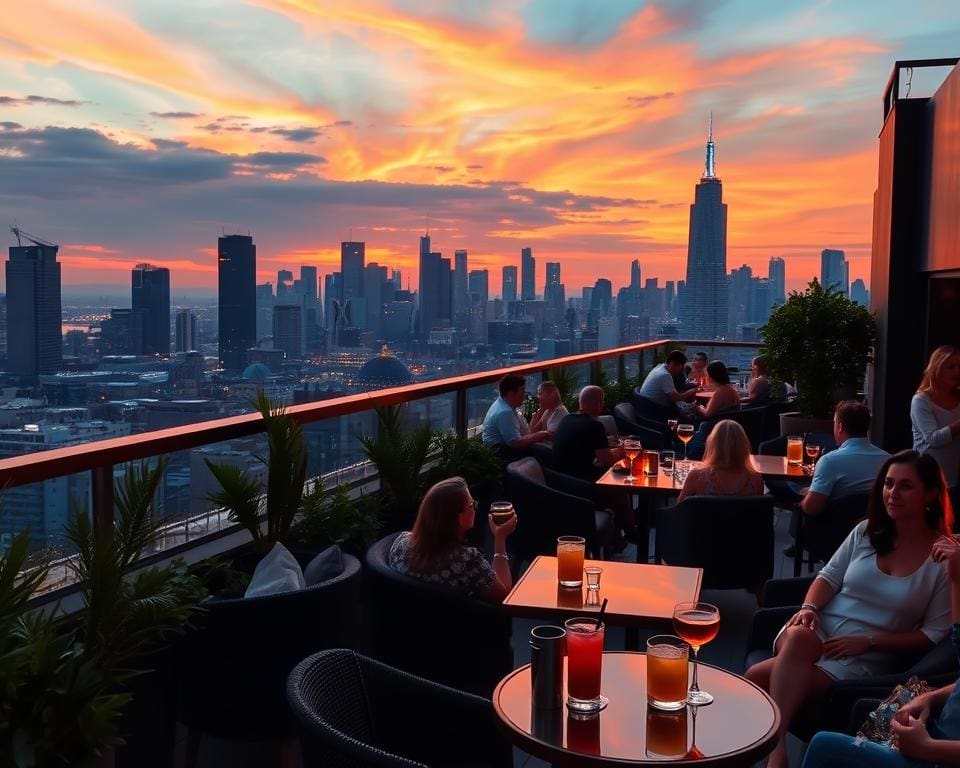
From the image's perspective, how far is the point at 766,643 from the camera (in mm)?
3564

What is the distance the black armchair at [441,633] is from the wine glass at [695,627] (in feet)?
3.80

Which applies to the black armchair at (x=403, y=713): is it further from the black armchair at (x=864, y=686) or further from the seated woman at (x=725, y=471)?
the seated woman at (x=725, y=471)

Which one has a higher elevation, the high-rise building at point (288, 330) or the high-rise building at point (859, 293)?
the high-rise building at point (859, 293)

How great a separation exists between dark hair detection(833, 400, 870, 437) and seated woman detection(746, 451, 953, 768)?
5.95 ft

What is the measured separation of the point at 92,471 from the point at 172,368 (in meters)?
3.79

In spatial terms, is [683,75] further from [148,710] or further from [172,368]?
[148,710]

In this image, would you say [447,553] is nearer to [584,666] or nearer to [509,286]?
[584,666]

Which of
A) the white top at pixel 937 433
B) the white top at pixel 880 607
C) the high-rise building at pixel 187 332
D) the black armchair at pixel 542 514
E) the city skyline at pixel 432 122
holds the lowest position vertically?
the black armchair at pixel 542 514

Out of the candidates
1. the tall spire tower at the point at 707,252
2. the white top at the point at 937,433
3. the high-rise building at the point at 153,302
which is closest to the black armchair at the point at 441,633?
the white top at the point at 937,433

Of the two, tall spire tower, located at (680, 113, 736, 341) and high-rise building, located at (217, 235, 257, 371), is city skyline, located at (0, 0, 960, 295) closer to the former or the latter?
high-rise building, located at (217, 235, 257, 371)

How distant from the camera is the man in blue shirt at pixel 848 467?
5.01m

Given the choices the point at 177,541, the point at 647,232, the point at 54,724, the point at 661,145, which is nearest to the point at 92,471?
the point at 177,541

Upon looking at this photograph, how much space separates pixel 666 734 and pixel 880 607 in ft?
4.55

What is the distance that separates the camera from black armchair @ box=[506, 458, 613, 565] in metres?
5.64
